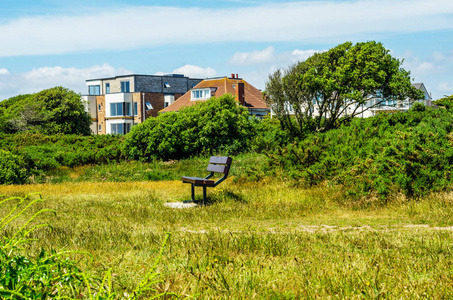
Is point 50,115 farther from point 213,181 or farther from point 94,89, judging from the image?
point 94,89

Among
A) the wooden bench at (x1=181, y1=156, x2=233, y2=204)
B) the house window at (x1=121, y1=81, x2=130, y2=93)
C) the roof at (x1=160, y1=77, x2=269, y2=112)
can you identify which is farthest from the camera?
the house window at (x1=121, y1=81, x2=130, y2=93)

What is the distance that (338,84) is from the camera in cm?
3053

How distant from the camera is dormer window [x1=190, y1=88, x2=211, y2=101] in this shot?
5998cm

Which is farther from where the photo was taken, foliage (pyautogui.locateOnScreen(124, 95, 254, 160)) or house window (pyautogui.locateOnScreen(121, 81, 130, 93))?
house window (pyautogui.locateOnScreen(121, 81, 130, 93))

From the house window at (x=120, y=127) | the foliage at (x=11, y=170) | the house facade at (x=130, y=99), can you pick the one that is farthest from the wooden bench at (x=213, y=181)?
the house window at (x=120, y=127)

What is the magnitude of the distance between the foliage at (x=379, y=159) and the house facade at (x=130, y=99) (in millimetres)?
55719

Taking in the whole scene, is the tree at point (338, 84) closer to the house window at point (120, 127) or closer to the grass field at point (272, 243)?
the grass field at point (272, 243)

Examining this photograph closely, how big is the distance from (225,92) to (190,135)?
34101 mm

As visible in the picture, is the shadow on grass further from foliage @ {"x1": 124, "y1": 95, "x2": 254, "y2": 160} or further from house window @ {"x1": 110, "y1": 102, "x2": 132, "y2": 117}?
house window @ {"x1": 110, "y1": 102, "x2": 132, "y2": 117}

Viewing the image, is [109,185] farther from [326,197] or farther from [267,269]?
[267,269]

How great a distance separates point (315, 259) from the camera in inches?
195

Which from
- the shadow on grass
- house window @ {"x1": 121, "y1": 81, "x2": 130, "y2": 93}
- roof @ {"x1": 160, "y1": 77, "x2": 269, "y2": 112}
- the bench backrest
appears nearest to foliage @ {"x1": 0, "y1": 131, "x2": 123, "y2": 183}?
the bench backrest

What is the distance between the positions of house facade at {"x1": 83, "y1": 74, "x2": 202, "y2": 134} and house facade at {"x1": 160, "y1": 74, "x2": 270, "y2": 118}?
A: 8.87 metres

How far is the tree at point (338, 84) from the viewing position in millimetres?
30125
